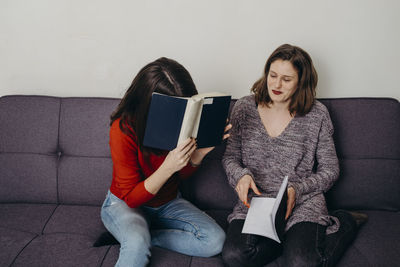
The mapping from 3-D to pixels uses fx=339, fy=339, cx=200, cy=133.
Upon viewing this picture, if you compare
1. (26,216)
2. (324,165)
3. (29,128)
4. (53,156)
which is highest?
(324,165)

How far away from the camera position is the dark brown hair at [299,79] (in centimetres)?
142

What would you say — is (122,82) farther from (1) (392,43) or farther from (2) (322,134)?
(1) (392,43)

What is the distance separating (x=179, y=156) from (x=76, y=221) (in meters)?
0.60

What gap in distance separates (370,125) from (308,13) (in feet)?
2.08

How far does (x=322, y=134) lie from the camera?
1.46 meters

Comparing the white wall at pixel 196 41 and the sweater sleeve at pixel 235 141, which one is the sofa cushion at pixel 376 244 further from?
the white wall at pixel 196 41

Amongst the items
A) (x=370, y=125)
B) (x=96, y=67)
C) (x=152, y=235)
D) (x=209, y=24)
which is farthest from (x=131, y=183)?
(x=370, y=125)

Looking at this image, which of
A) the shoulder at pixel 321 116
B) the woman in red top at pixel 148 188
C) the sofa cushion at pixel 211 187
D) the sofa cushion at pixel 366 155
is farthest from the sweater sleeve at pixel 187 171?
the sofa cushion at pixel 366 155

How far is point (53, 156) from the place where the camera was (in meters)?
1.59

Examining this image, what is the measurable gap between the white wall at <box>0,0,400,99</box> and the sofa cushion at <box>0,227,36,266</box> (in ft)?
2.58

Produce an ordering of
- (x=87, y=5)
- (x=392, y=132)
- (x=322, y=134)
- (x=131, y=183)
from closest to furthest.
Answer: (x=131, y=183) < (x=322, y=134) < (x=392, y=132) < (x=87, y=5)

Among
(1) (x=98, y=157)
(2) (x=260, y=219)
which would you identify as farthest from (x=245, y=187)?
(1) (x=98, y=157)

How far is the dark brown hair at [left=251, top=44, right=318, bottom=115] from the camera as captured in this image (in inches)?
56.0

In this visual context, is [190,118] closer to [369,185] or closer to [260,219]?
[260,219]
